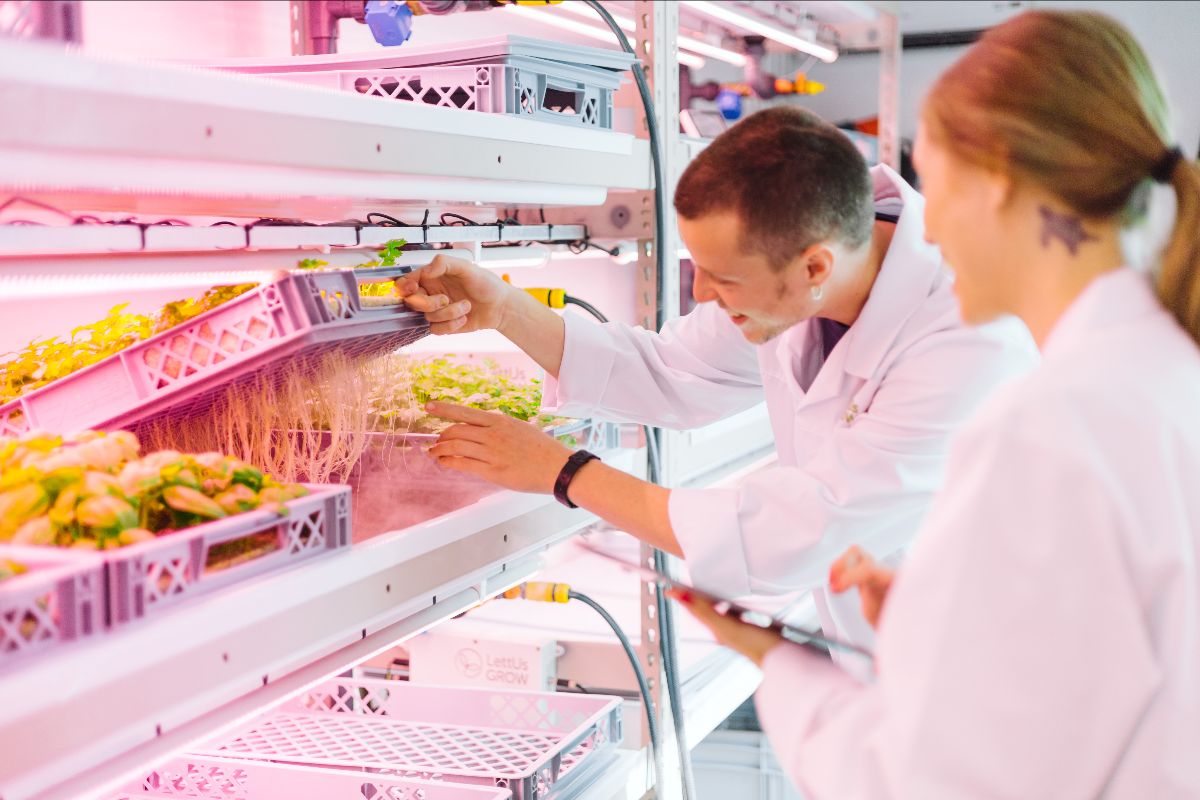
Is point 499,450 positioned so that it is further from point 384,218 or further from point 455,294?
point 384,218

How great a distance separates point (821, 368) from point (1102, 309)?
94cm

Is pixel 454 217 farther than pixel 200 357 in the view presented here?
Yes

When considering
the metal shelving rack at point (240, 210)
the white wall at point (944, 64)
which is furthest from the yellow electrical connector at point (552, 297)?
the white wall at point (944, 64)

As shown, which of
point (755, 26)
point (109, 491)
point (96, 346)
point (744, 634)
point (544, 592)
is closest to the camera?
point (109, 491)

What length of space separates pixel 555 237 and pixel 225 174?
122 cm

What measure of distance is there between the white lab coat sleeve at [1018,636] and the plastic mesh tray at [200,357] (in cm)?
61

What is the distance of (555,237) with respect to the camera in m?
2.18

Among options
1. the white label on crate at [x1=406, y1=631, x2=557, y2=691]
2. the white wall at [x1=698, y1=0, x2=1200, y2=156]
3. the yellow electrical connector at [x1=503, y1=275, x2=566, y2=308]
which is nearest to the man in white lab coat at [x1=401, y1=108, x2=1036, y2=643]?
the yellow electrical connector at [x1=503, y1=275, x2=566, y2=308]

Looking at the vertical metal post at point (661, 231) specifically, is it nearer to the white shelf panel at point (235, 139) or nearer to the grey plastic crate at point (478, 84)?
the grey plastic crate at point (478, 84)

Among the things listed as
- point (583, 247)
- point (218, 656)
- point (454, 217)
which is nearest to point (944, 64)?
point (583, 247)

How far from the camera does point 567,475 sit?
1578 mm

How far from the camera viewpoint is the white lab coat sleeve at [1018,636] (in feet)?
2.80

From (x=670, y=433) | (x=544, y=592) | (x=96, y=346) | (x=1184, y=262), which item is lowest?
(x=544, y=592)

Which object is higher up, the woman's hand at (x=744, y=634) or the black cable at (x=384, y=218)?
the black cable at (x=384, y=218)
